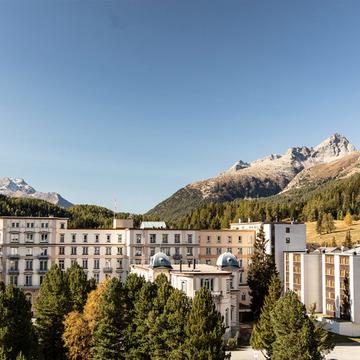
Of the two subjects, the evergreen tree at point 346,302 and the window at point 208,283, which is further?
the evergreen tree at point 346,302

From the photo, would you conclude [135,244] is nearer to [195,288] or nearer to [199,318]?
[195,288]

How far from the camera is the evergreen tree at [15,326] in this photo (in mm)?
56031

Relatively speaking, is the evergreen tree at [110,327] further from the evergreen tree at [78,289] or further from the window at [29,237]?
the window at [29,237]

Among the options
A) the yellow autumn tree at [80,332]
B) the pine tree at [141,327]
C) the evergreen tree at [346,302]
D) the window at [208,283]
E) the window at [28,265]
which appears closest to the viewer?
the pine tree at [141,327]

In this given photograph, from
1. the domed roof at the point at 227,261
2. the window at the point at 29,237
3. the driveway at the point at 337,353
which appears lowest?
the driveway at the point at 337,353

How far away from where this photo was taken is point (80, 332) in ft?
217

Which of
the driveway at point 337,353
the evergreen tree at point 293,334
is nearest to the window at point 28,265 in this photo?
the driveway at point 337,353

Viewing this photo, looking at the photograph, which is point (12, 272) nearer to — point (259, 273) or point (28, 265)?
point (28, 265)

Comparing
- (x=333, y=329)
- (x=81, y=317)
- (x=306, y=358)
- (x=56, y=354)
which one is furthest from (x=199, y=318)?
(x=333, y=329)

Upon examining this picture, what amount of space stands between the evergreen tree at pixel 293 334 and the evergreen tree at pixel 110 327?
1937 cm

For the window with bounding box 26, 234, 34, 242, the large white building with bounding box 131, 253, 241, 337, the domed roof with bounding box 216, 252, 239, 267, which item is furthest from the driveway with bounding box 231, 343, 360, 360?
the window with bounding box 26, 234, 34, 242

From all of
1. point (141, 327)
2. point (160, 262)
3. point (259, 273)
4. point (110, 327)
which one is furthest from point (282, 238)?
point (110, 327)

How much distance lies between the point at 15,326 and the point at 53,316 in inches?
488

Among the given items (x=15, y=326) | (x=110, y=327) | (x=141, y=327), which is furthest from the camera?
(x=110, y=327)
